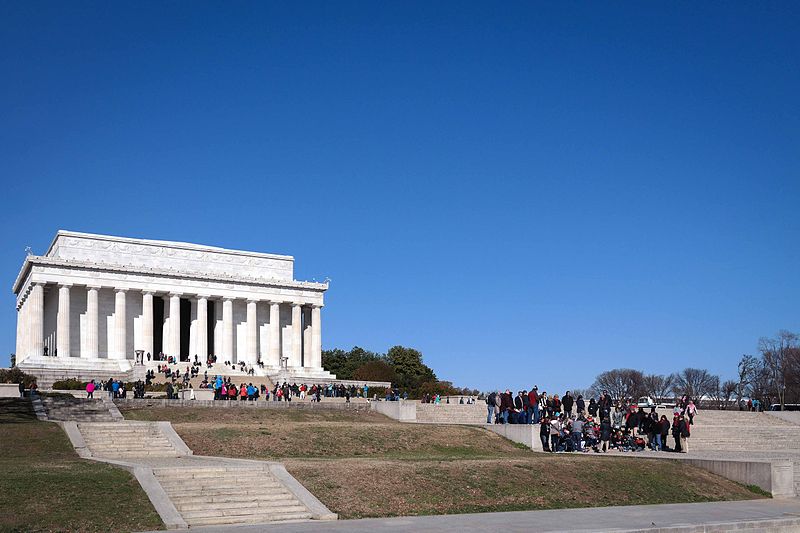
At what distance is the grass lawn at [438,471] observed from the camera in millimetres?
24328

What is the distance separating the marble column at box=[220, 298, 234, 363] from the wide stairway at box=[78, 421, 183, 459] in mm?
49784

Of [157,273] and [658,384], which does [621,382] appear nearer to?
[658,384]

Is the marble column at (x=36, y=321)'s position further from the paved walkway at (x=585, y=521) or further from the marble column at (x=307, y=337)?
the paved walkway at (x=585, y=521)

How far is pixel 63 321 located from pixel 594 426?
53.7 metres

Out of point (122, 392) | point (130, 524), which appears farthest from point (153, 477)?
point (122, 392)

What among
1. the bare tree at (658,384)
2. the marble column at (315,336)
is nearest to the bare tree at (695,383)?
the bare tree at (658,384)

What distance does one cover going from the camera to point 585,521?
21.7 m

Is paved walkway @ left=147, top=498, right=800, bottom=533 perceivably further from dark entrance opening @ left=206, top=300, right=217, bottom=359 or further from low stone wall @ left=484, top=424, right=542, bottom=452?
dark entrance opening @ left=206, top=300, right=217, bottom=359

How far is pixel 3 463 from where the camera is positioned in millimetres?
26734

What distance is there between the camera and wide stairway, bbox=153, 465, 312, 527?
2169 centimetres

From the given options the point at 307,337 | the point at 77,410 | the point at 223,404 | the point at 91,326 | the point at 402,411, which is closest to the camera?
the point at 77,410

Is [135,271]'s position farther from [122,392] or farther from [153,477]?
[153,477]

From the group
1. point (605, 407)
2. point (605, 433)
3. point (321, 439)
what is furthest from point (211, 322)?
point (605, 433)

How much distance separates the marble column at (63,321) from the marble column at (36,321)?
4.99 ft
